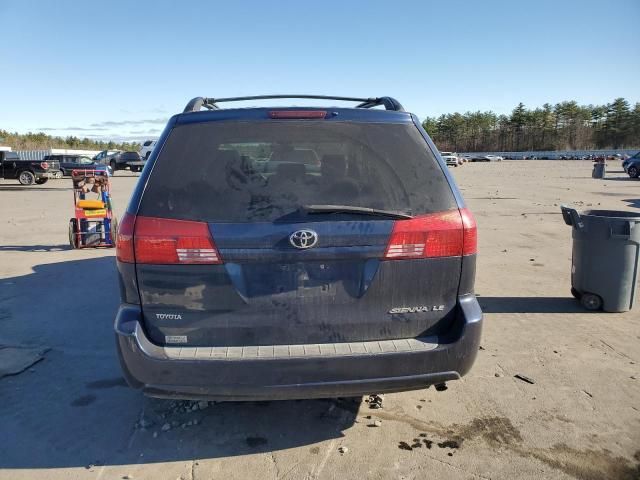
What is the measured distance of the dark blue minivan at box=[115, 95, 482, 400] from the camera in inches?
102

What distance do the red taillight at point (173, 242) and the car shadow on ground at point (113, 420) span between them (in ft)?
4.07

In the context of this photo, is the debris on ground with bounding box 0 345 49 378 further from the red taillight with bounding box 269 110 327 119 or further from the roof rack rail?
the red taillight with bounding box 269 110 327 119

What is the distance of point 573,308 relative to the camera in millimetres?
5594

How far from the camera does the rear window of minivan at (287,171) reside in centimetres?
263

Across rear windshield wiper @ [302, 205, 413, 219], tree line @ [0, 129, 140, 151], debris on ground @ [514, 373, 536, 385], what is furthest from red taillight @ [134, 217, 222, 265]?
tree line @ [0, 129, 140, 151]

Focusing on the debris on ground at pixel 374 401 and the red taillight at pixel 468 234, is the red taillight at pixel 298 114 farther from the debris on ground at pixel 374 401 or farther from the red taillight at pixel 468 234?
the debris on ground at pixel 374 401

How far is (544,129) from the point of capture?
136 metres

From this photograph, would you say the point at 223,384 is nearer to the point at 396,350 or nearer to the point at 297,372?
the point at 297,372

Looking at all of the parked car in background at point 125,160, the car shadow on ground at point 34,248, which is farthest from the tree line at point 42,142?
the car shadow on ground at point 34,248

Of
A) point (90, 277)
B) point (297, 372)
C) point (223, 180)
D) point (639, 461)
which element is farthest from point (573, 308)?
point (90, 277)

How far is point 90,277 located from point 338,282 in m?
5.58

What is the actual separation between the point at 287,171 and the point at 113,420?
2.11 metres

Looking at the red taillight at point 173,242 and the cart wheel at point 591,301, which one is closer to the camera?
the red taillight at point 173,242

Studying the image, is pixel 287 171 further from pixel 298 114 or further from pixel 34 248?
pixel 34 248
